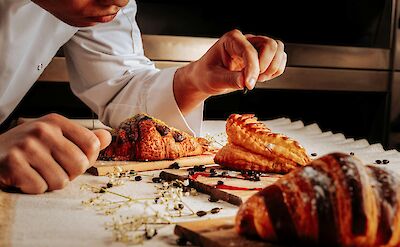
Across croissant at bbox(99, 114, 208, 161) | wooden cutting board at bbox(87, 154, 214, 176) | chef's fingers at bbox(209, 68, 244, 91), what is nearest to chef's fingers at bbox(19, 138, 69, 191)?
wooden cutting board at bbox(87, 154, 214, 176)

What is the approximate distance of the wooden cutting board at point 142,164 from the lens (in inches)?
51.3

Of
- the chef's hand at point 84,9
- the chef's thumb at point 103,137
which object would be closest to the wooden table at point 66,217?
the chef's thumb at point 103,137

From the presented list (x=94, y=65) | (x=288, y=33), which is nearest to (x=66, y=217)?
(x=94, y=65)

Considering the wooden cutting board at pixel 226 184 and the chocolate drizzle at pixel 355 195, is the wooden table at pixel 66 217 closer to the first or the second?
the wooden cutting board at pixel 226 184

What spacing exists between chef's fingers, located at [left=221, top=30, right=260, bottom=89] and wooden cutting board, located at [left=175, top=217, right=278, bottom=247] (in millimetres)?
567

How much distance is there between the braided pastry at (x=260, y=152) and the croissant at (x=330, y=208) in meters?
0.50

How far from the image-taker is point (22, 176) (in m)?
1.04

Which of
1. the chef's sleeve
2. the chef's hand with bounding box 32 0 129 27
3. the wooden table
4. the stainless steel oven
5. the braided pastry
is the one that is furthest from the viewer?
the stainless steel oven

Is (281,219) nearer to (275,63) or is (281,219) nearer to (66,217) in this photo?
(66,217)

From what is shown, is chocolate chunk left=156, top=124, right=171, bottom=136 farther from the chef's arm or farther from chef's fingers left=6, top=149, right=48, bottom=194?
chef's fingers left=6, top=149, right=48, bottom=194

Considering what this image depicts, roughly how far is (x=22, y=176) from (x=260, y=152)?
1.73ft

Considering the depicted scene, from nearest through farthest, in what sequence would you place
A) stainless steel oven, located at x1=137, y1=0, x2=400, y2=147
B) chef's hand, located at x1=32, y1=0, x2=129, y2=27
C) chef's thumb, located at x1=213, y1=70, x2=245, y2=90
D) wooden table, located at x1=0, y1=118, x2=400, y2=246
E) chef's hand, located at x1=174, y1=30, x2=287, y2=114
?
wooden table, located at x1=0, y1=118, x2=400, y2=246
chef's hand, located at x1=32, y1=0, x2=129, y2=27
chef's hand, located at x1=174, y1=30, x2=287, y2=114
chef's thumb, located at x1=213, y1=70, x2=245, y2=90
stainless steel oven, located at x1=137, y1=0, x2=400, y2=147

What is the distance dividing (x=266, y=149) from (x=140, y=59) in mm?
977

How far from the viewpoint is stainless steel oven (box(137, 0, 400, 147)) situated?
9.93 feet
